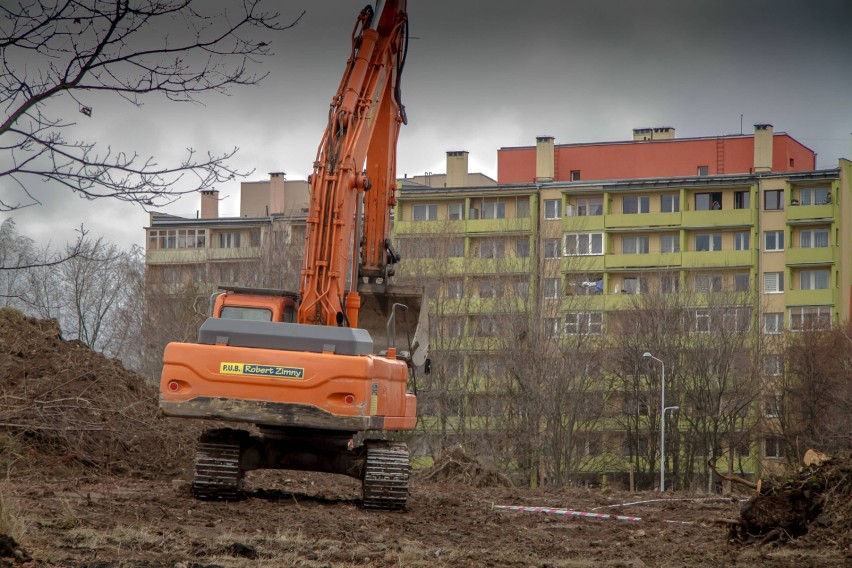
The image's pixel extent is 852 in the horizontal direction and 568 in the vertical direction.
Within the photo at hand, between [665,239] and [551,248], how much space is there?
13.9 metres

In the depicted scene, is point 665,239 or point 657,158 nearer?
Result: point 665,239

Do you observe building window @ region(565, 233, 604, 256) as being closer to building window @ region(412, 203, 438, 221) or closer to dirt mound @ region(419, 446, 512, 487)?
building window @ region(412, 203, 438, 221)

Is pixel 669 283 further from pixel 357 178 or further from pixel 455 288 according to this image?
pixel 357 178

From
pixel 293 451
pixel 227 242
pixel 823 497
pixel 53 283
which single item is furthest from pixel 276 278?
pixel 823 497

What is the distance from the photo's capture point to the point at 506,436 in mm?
59625

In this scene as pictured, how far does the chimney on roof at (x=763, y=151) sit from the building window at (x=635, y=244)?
818cm

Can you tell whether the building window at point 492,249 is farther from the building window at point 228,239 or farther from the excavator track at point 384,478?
the excavator track at point 384,478

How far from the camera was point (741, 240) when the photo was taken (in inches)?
3071

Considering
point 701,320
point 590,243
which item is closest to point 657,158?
point 590,243

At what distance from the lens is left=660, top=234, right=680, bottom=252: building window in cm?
7875

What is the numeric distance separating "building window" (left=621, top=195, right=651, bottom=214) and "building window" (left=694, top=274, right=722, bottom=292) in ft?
23.0

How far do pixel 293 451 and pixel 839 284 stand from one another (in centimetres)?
6557

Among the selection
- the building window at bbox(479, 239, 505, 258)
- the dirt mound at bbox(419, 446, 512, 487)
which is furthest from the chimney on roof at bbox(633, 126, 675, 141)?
the dirt mound at bbox(419, 446, 512, 487)

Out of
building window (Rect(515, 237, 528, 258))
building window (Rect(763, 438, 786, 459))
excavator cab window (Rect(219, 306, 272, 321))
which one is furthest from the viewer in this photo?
building window (Rect(515, 237, 528, 258))
